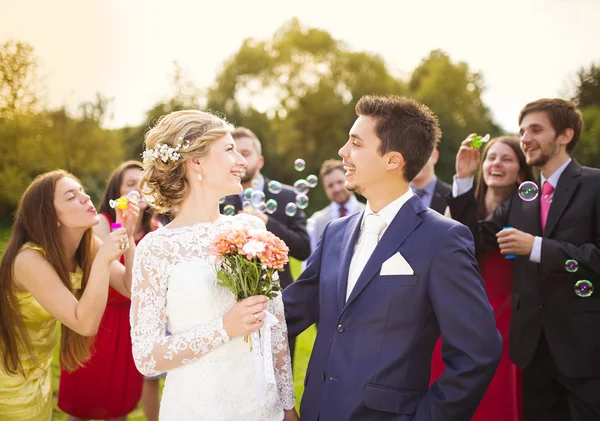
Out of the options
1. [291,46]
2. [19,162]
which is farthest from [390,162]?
[291,46]

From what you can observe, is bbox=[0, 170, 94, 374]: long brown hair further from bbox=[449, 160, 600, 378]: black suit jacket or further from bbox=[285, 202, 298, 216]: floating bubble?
bbox=[449, 160, 600, 378]: black suit jacket

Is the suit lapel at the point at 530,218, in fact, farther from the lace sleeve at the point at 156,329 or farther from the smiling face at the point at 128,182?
the smiling face at the point at 128,182

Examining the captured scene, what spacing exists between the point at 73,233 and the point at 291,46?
104ft

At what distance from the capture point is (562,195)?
438 cm

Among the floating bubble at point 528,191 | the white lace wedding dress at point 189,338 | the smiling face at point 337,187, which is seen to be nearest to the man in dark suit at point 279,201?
the smiling face at point 337,187

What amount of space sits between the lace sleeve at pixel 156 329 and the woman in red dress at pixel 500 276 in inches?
103

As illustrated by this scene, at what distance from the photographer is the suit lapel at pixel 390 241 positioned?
9.03ft

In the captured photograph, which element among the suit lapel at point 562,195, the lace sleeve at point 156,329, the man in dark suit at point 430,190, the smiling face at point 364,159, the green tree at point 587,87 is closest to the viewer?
the lace sleeve at point 156,329

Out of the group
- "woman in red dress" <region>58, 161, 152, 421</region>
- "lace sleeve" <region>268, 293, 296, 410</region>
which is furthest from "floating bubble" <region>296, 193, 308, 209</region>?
"lace sleeve" <region>268, 293, 296, 410</region>

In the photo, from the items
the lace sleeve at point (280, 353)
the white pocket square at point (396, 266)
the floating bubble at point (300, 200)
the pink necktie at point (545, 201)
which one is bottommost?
the lace sleeve at point (280, 353)

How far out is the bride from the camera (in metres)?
2.81

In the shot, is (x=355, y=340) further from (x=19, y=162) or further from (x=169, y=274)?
(x=19, y=162)

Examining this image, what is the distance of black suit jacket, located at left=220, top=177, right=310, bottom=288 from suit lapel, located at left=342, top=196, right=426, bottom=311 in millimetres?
2630

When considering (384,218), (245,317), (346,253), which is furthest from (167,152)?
(384,218)
